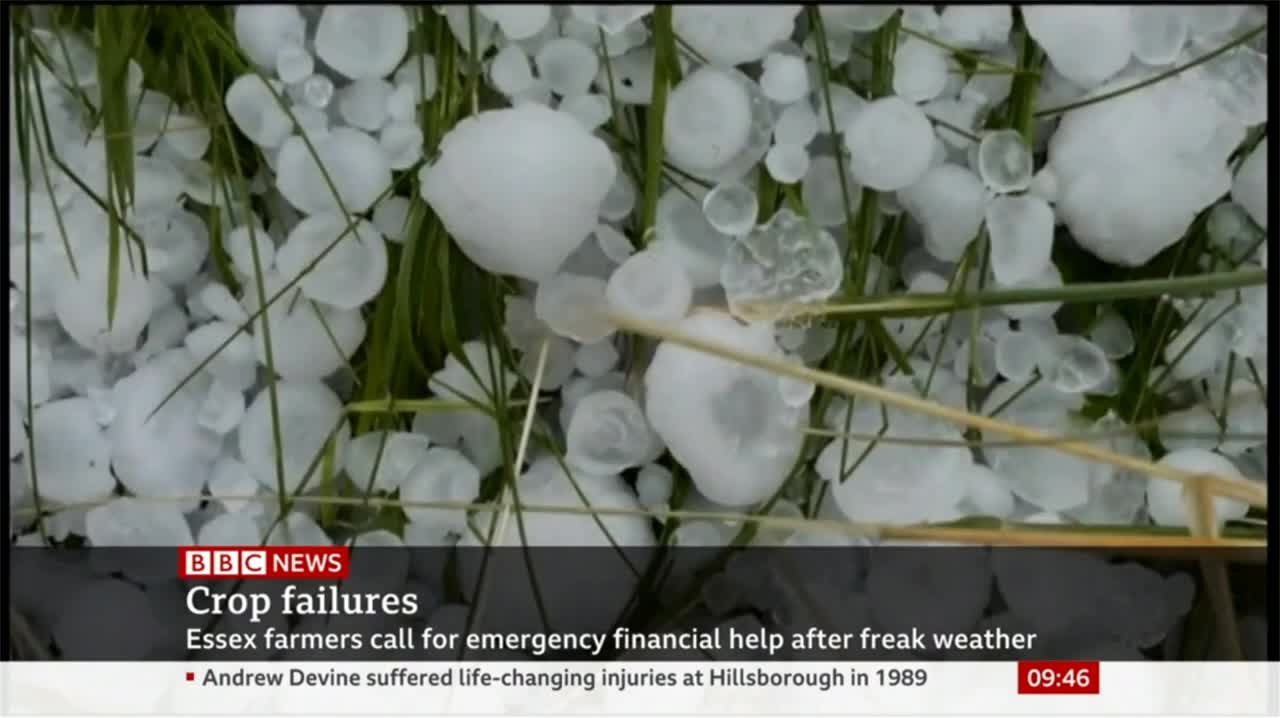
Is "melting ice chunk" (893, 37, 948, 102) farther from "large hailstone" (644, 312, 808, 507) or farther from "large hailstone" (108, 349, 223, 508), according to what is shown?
"large hailstone" (108, 349, 223, 508)

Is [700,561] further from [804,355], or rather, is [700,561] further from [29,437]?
[29,437]

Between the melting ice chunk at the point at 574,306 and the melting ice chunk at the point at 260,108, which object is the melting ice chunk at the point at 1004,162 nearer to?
the melting ice chunk at the point at 574,306

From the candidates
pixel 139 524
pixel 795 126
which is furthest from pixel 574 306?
pixel 139 524

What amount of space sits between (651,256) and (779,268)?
60mm

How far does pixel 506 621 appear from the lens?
1.86ft

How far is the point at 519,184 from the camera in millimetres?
538

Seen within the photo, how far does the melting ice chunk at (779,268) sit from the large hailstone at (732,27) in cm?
8

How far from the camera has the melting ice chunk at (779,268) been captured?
1.80 ft

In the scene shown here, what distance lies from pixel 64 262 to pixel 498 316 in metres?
0.22

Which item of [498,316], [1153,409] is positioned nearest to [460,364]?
[498,316]

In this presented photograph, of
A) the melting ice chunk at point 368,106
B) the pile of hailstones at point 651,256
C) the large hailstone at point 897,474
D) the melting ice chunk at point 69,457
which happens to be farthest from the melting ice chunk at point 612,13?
the melting ice chunk at point 69,457

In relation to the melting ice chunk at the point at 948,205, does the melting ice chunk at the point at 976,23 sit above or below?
above
